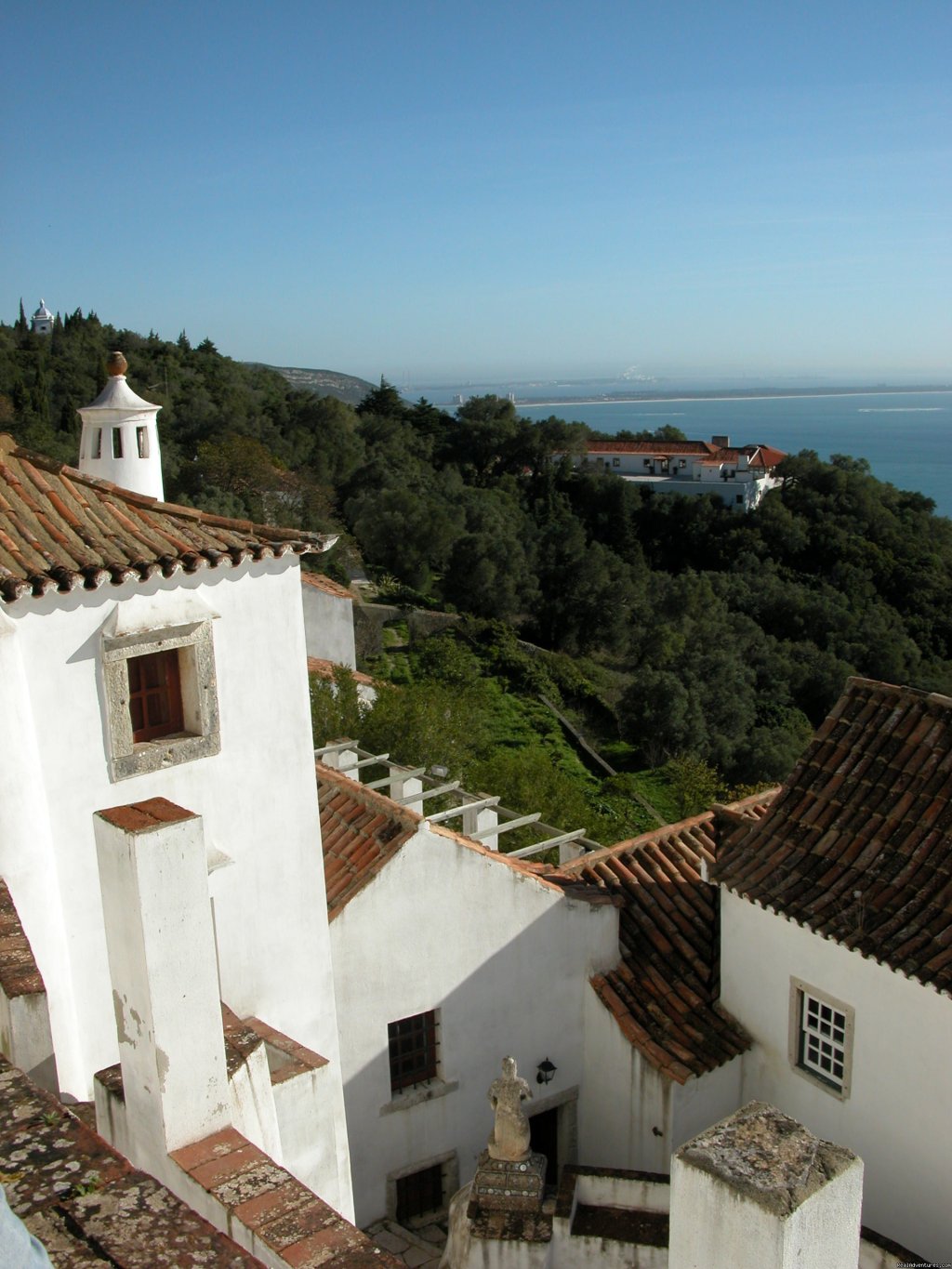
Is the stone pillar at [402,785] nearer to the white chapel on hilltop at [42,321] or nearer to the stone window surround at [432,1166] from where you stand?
the stone window surround at [432,1166]

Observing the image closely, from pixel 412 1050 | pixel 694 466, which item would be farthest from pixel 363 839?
pixel 694 466

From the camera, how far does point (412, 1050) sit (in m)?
11.4

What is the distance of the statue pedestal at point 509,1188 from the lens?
30.6 ft

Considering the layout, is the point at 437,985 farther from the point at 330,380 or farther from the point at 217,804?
the point at 330,380

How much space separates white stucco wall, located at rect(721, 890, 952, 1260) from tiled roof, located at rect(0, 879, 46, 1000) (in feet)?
25.4

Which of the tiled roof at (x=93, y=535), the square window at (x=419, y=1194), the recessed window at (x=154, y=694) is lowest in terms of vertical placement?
the square window at (x=419, y=1194)

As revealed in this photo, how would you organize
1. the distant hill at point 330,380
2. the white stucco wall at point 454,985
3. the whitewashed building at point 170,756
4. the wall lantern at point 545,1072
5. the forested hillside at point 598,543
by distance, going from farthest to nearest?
the distant hill at point 330,380 < the forested hillside at point 598,543 < the wall lantern at point 545,1072 < the white stucco wall at point 454,985 < the whitewashed building at point 170,756

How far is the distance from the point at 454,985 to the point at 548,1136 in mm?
2674

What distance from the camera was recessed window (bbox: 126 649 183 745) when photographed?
26.2 feet

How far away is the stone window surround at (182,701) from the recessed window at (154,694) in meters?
0.06

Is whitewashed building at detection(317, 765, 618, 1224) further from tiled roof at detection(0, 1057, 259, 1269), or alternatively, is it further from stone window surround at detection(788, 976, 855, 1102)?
tiled roof at detection(0, 1057, 259, 1269)

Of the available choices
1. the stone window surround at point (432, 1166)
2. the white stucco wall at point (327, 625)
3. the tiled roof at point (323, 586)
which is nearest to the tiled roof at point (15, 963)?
the stone window surround at point (432, 1166)

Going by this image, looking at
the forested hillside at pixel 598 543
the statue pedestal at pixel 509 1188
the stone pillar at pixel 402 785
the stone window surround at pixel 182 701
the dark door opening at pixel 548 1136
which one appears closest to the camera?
the stone window surround at pixel 182 701

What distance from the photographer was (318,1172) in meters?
8.11
